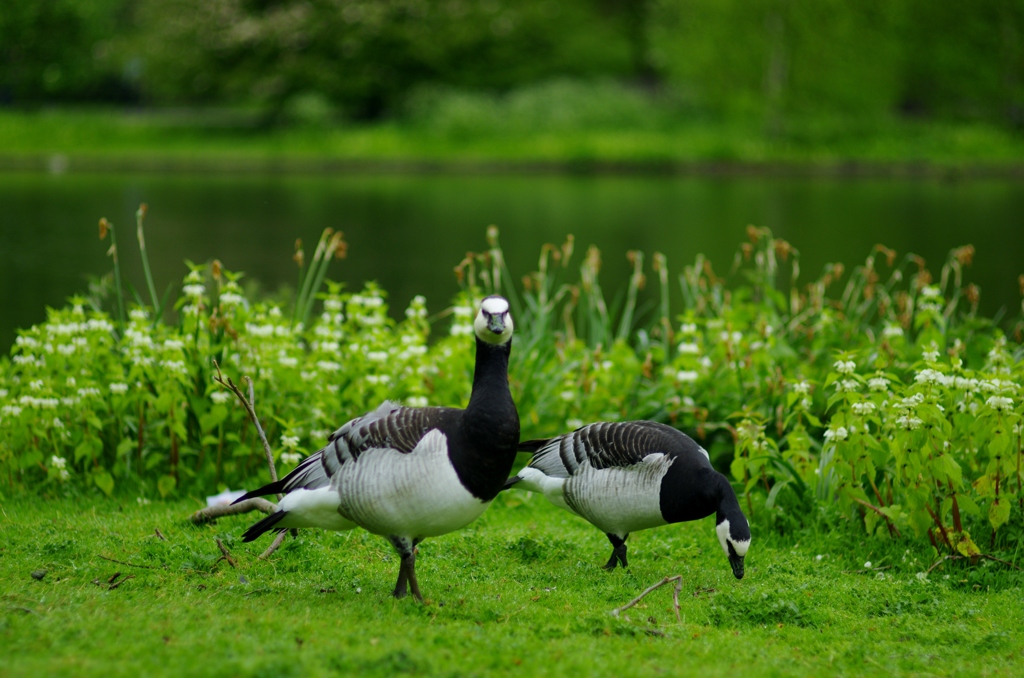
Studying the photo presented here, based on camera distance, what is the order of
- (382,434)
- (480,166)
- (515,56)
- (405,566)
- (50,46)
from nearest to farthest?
(382,434)
(405,566)
(50,46)
(480,166)
(515,56)

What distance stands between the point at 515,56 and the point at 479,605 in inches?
1473

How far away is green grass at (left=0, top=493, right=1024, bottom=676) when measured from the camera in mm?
4277

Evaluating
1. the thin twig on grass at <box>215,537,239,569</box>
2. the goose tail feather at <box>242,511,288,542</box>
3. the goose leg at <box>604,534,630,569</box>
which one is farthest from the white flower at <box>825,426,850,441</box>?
the thin twig on grass at <box>215,537,239,569</box>

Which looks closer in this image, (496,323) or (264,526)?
(496,323)

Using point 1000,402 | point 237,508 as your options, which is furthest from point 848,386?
point 237,508

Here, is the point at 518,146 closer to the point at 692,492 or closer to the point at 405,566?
the point at 692,492

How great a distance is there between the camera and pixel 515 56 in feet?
133

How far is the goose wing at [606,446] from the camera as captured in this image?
5.82m

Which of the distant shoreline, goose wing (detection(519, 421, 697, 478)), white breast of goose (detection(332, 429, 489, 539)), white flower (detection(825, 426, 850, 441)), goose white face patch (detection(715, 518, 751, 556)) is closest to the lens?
white breast of goose (detection(332, 429, 489, 539))

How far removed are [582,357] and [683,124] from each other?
99.7 feet

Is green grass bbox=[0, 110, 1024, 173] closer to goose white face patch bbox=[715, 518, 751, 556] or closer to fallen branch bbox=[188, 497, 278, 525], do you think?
fallen branch bbox=[188, 497, 278, 525]

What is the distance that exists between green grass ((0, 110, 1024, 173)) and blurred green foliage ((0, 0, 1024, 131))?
3.98ft

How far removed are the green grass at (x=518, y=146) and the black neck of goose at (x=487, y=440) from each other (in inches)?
1126

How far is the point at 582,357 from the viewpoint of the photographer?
8.40m
